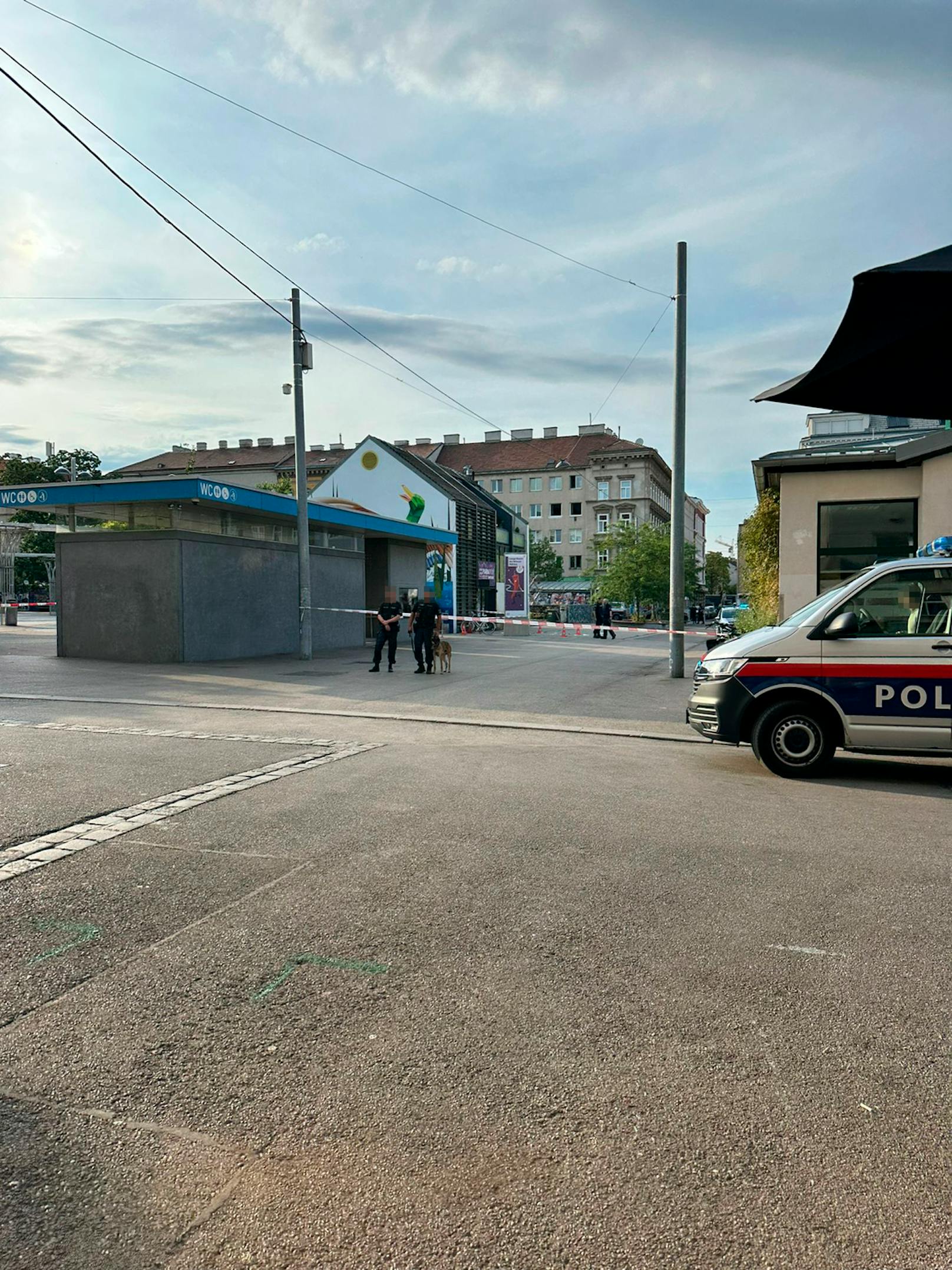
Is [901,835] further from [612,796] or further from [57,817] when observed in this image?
[57,817]

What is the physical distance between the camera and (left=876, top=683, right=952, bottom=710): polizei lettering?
769cm

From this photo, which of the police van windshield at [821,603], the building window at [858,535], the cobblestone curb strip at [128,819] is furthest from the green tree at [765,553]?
the cobblestone curb strip at [128,819]

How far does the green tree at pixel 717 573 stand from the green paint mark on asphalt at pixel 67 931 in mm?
125319

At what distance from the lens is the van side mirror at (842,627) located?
312 inches

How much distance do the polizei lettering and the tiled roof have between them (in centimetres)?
10034

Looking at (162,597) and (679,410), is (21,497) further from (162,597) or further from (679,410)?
(679,410)

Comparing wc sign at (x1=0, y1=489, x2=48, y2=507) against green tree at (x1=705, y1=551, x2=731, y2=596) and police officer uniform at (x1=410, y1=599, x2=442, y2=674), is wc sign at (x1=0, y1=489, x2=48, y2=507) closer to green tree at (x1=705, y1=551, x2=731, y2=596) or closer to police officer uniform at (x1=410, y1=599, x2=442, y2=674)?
police officer uniform at (x1=410, y1=599, x2=442, y2=674)

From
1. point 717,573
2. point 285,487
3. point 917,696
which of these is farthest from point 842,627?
point 717,573

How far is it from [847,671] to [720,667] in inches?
41.5

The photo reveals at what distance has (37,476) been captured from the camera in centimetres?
7719

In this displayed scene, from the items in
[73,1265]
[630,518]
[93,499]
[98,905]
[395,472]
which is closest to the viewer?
[73,1265]

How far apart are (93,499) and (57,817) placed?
49.7 feet

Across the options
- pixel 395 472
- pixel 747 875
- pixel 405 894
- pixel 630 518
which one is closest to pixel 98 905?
pixel 405 894

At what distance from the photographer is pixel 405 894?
4590mm
